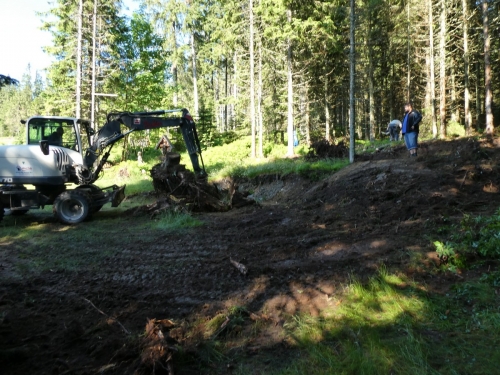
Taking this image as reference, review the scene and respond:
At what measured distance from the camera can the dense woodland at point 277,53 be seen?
20156 millimetres

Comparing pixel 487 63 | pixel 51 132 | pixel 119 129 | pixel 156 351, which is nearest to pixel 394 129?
pixel 487 63

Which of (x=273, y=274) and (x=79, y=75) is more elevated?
(x=79, y=75)

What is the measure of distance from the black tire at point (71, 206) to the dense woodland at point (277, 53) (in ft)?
39.3

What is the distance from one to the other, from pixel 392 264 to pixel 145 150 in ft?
91.2

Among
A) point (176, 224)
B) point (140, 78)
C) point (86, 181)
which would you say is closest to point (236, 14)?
point (140, 78)

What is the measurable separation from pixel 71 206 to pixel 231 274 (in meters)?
7.21

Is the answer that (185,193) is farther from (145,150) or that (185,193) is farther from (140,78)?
(145,150)

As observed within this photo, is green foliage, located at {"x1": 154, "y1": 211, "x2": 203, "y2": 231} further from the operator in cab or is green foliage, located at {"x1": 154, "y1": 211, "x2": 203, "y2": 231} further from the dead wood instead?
the dead wood

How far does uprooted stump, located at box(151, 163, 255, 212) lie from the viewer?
11.9 meters

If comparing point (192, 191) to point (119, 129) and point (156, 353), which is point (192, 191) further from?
point (156, 353)

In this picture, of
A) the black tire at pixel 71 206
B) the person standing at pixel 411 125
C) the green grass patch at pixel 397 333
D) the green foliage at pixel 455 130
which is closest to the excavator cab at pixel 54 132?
the black tire at pixel 71 206

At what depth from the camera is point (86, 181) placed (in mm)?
11516

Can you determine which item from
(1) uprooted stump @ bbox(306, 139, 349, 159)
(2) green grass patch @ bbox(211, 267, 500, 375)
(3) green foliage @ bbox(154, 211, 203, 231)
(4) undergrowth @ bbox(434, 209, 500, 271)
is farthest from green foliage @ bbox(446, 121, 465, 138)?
(2) green grass patch @ bbox(211, 267, 500, 375)

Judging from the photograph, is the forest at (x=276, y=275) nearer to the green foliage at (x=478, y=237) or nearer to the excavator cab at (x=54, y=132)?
the green foliage at (x=478, y=237)
